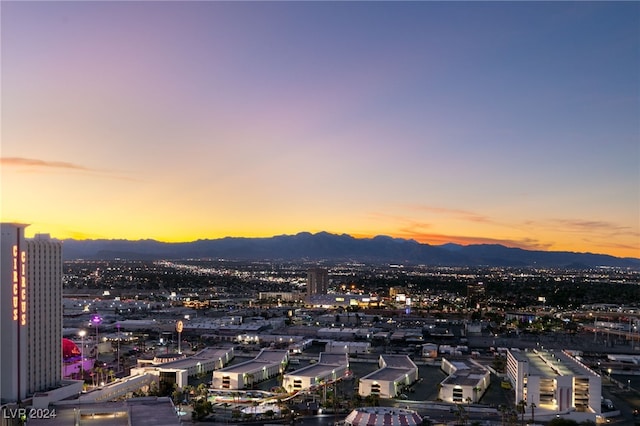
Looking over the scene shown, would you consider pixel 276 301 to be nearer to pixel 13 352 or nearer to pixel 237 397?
pixel 237 397

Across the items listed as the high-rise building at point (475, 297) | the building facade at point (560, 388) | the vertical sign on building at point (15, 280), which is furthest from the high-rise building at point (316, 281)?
the vertical sign on building at point (15, 280)

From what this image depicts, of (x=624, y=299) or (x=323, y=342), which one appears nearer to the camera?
(x=323, y=342)

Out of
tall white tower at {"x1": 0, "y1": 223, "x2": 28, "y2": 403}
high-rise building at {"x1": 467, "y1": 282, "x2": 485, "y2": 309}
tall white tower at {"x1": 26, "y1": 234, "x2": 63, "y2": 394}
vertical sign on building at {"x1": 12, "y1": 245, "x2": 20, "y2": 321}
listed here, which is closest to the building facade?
tall white tower at {"x1": 26, "y1": 234, "x2": 63, "y2": 394}

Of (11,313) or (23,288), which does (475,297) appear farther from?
(11,313)

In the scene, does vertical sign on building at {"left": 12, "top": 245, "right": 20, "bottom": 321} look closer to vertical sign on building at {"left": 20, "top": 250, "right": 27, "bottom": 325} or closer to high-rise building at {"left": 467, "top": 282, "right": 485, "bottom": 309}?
vertical sign on building at {"left": 20, "top": 250, "right": 27, "bottom": 325}

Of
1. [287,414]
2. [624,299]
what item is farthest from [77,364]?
[624,299]

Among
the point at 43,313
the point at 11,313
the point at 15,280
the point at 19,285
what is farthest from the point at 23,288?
the point at 43,313
